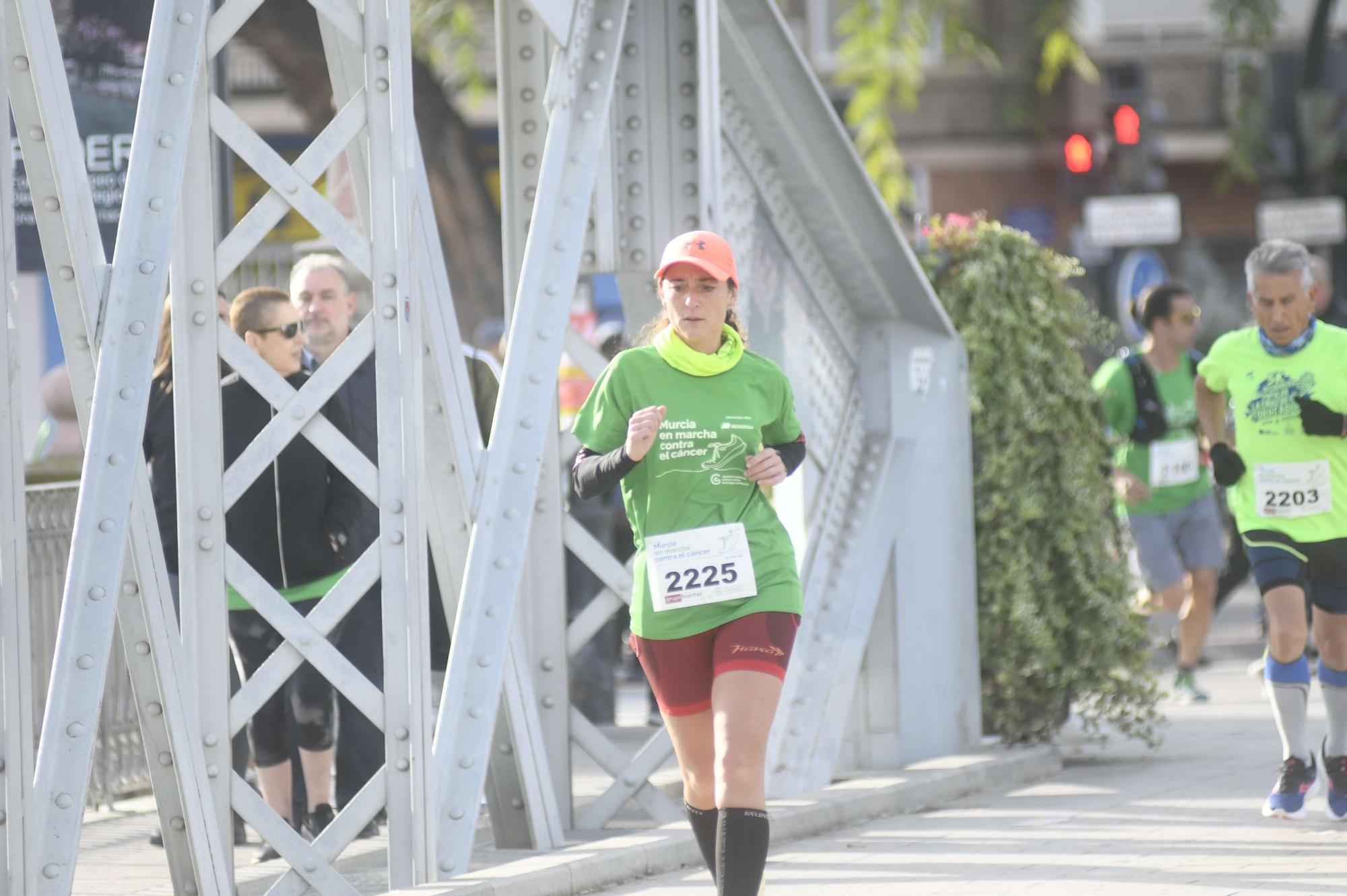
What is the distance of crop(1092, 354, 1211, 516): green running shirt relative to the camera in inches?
439

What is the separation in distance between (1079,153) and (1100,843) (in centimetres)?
1098

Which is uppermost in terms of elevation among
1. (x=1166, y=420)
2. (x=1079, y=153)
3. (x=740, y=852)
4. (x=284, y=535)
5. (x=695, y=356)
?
(x=1079, y=153)

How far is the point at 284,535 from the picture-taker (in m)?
7.23

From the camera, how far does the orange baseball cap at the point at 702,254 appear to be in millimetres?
5312

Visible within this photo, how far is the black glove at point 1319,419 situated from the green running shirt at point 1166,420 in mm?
3753

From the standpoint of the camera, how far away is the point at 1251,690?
1156 centimetres

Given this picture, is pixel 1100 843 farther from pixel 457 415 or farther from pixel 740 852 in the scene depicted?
pixel 457 415

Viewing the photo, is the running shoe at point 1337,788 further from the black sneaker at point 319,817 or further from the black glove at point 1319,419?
the black sneaker at point 319,817

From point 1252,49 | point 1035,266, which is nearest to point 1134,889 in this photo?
point 1035,266

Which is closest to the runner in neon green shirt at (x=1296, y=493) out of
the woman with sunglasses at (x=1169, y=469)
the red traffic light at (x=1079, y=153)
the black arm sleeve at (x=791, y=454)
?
the black arm sleeve at (x=791, y=454)

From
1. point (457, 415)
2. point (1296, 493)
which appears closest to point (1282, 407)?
point (1296, 493)

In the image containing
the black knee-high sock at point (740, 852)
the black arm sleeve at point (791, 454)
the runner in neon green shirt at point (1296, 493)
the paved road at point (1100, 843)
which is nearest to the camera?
the black knee-high sock at point (740, 852)

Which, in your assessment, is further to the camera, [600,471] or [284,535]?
[284,535]

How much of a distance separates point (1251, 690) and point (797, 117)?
504cm
